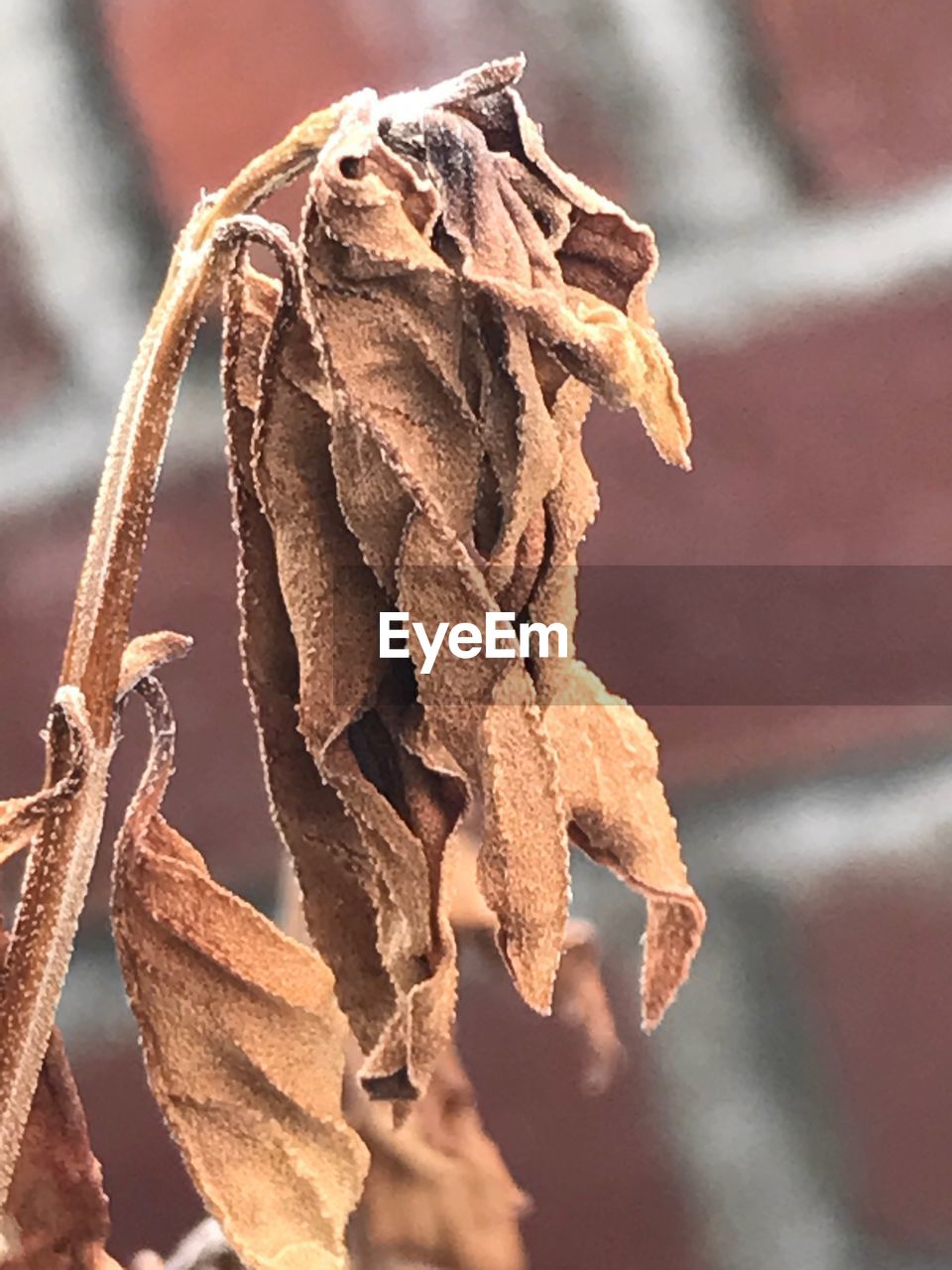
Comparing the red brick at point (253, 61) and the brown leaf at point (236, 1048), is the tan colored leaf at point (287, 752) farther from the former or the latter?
the red brick at point (253, 61)

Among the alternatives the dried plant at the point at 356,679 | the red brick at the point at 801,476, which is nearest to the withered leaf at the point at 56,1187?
the dried plant at the point at 356,679

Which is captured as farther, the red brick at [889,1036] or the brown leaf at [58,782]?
the red brick at [889,1036]

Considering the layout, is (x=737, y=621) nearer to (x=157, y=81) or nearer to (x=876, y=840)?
(x=876, y=840)

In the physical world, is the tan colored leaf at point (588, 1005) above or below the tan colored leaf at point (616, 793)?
below

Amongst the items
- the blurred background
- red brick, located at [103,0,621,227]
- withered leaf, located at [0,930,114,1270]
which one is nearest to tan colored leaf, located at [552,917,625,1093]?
the blurred background

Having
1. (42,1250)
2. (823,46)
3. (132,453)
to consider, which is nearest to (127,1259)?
(42,1250)

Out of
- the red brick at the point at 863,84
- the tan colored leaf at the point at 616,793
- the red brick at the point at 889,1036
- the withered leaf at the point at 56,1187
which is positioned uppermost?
the red brick at the point at 863,84

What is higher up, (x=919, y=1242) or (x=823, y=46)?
(x=823, y=46)
